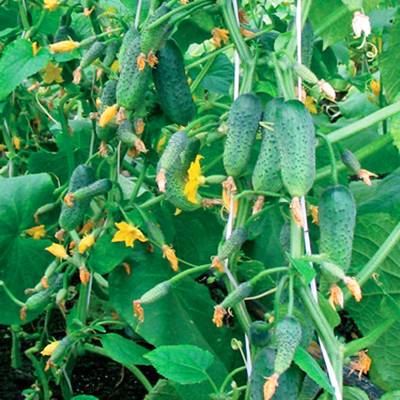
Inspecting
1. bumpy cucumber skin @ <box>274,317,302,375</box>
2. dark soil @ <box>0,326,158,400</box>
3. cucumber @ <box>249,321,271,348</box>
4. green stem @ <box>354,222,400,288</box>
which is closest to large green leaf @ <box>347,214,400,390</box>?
green stem @ <box>354,222,400,288</box>

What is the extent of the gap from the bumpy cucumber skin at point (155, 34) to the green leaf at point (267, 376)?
41 centimetres

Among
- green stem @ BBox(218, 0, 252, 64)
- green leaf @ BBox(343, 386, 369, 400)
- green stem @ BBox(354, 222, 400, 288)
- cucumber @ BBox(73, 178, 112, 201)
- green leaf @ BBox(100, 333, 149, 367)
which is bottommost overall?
green leaf @ BBox(100, 333, 149, 367)

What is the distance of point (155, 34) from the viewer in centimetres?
115

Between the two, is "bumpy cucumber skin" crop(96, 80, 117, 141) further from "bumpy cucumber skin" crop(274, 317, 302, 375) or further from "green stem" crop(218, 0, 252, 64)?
"bumpy cucumber skin" crop(274, 317, 302, 375)

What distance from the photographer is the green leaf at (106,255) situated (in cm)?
146

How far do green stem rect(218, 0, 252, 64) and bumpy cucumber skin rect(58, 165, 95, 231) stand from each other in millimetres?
400

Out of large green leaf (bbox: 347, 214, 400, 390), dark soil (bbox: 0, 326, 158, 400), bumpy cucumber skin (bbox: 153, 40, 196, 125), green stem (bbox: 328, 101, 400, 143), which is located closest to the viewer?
green stem (bbox: 328, 101, 400, 143)

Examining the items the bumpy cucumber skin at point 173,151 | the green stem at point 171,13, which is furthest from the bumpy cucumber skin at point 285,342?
the green stem at point 171,13

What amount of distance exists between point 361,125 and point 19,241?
0.78 meters

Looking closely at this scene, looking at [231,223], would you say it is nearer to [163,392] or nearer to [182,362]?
[182,362]

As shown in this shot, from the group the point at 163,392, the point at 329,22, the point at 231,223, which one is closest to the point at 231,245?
the point at 231,223

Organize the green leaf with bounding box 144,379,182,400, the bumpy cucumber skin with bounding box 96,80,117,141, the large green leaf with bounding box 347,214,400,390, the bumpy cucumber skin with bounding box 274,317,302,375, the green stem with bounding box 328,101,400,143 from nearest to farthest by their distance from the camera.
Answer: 1. the bumpy cucumber skin with bounding box 274,317,302,375
2. the green stem with bounding box 328,101,400,143
3. the bumpy cucumber skin with bounding box 96,80,117,141
4. the large green leaf with bounding box 347,214,400,390
5. the green leaf with bounding box 144,379,182,400

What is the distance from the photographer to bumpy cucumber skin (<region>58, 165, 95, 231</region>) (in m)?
1.43

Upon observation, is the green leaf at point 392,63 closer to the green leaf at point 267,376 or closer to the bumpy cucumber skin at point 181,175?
the bumpy cucumber skin at point 181,175
